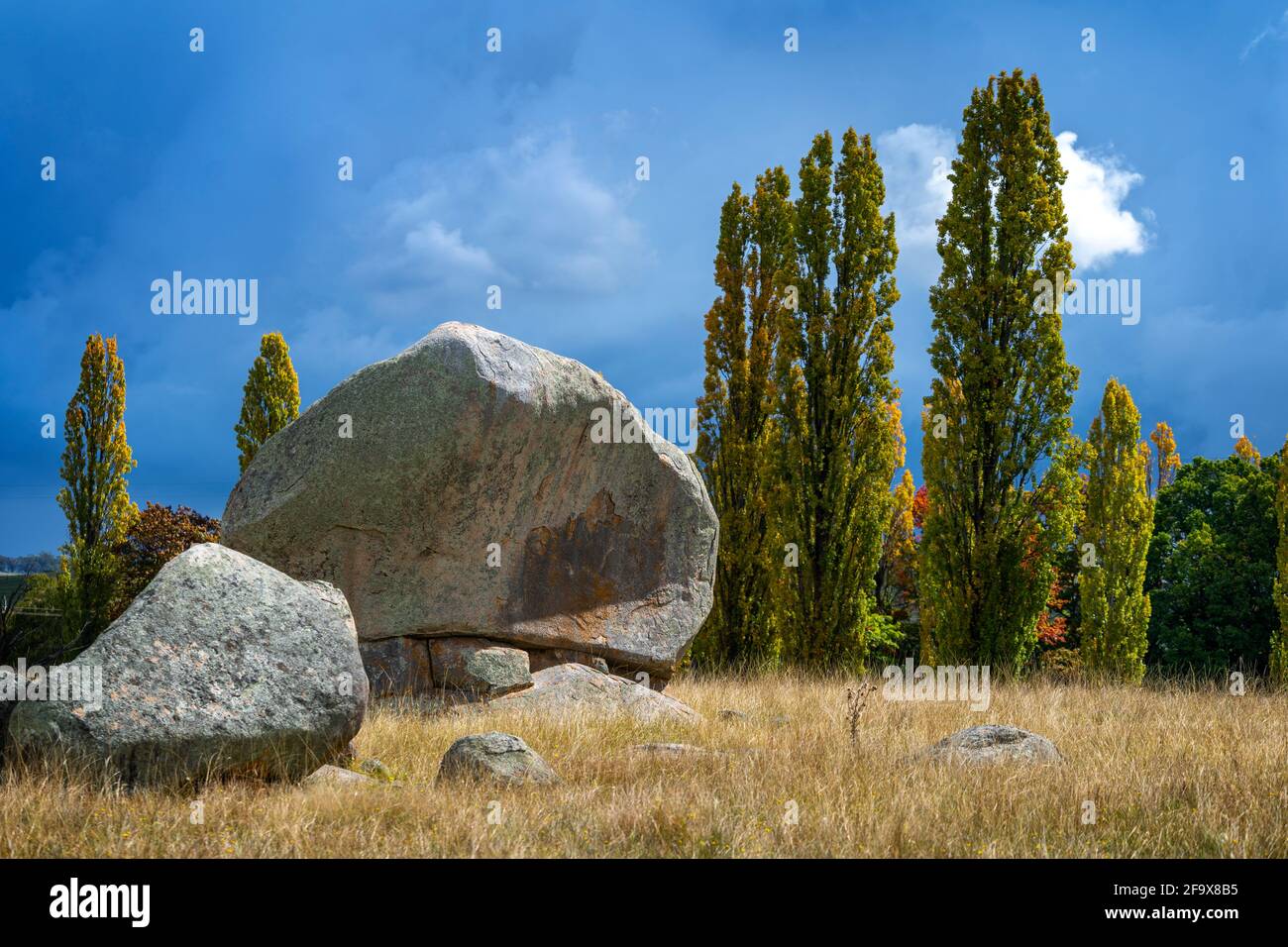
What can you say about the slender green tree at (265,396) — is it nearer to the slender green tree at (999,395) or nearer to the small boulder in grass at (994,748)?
the slender green tree at (999,395)

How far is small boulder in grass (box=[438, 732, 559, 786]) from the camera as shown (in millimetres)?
6305

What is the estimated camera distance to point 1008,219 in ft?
49.1

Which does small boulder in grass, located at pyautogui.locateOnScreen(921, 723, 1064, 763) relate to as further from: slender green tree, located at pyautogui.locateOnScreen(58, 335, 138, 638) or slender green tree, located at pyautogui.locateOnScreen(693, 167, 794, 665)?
slender green tree, located at pyautogui.locateOnScreen(58, 335, 138, 638)

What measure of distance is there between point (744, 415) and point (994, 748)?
10.8 meters

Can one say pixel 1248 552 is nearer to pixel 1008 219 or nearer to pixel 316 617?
pixel 1008 219

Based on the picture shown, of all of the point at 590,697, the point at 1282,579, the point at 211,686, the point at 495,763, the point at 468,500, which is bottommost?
the point at 590,697

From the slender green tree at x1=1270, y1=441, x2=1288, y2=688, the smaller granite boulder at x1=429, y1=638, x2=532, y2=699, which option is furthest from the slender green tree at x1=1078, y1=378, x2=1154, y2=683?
the smaller granite boulder at x1=429, y1=638, x2=532, y2=699

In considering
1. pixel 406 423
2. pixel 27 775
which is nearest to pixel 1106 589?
pixel 406 423

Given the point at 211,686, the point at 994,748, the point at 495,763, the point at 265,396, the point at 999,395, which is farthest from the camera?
the point at 265,396

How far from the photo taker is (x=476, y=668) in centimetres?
1023

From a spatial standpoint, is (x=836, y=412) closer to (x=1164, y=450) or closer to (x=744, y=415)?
(x=744, y=415)

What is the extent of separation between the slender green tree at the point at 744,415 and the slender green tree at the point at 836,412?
0.50 meters

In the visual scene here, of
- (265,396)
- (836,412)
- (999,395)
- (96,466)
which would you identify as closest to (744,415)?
(836,412)
